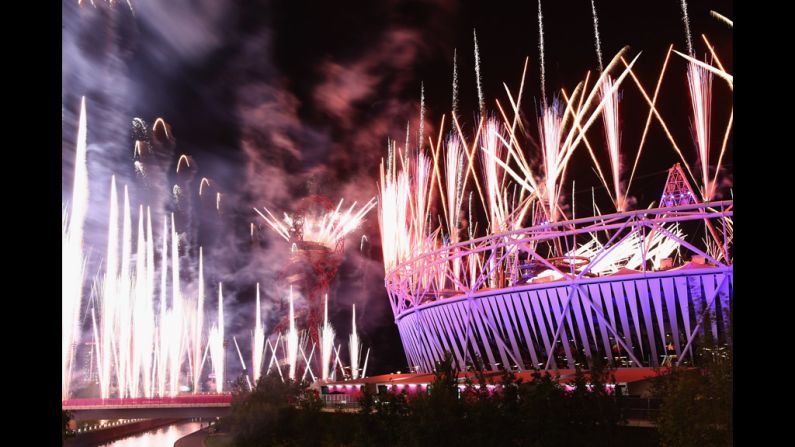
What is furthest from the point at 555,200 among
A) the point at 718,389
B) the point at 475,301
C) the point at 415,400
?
the point at 718,389

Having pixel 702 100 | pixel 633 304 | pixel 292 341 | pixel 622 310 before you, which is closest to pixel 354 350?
pixel 292 341

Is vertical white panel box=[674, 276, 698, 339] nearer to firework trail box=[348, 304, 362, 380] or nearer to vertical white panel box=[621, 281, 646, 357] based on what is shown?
vertical white panel box=[621, 281, 646, 357]

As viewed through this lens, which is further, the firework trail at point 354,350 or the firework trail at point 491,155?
the firework trail at point 354,350

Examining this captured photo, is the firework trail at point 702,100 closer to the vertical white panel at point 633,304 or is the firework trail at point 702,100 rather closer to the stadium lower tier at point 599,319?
the stadium lower tier at point 599,319

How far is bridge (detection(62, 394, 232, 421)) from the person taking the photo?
191 feet

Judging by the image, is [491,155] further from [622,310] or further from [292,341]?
[292,341]

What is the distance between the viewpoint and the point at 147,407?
60.1 m

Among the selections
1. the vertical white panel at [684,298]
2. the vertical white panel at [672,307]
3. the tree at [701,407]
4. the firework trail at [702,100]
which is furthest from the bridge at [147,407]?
the tree at [701,407]

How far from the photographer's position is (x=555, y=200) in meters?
51.6

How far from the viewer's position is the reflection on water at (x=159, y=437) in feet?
213

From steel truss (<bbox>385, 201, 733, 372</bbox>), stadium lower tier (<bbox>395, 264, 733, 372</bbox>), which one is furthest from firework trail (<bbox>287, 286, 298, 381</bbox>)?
stadium lower tier (<bbox>395, 264, 733, 372</bbox>)

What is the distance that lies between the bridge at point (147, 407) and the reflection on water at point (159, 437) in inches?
156
